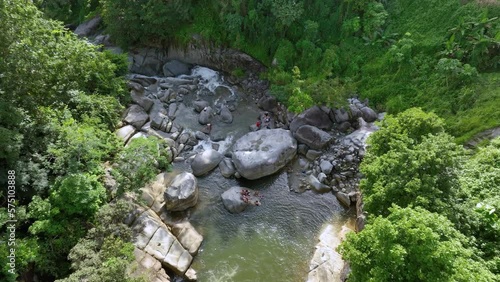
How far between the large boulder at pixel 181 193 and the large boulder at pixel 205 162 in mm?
1777

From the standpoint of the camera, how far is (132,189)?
19.5 metres

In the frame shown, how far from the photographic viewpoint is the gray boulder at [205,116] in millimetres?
28359

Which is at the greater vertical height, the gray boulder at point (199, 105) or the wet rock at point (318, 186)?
the gray boulder at point (199, 105)

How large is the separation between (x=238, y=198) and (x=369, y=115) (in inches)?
495

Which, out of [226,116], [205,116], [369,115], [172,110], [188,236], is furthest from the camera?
[172,110]

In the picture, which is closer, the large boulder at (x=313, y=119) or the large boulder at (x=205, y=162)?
the large boulder at (x=205, y=162)

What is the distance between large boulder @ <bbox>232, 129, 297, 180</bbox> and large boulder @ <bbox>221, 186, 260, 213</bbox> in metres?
1.33

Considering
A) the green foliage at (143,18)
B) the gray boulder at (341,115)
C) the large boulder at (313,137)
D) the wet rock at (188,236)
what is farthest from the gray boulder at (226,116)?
the wet rock at (188,236)

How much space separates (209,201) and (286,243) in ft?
19.2

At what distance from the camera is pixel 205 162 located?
2447 cm

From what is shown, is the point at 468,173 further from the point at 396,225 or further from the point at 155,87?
the point at 155,87

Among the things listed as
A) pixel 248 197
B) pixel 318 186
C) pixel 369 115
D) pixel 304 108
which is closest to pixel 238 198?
pixel 248 197

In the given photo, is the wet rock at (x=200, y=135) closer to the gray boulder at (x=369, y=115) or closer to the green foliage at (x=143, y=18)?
the green foliage at (x=143, y=18)

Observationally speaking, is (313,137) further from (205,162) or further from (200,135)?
(200,135)
